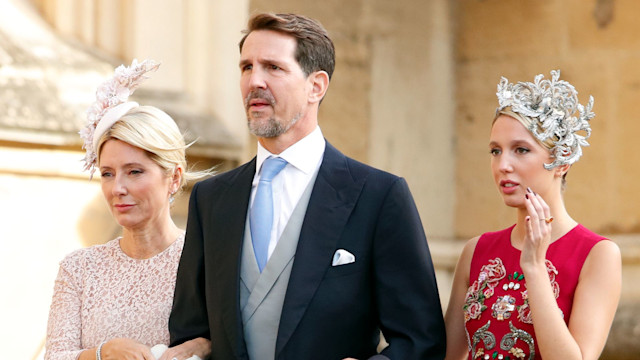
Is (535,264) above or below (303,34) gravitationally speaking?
below

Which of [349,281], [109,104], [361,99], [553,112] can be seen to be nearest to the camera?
[349,281]

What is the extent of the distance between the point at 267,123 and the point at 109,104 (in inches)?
28.0

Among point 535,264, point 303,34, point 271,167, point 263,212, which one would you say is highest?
point 303,34

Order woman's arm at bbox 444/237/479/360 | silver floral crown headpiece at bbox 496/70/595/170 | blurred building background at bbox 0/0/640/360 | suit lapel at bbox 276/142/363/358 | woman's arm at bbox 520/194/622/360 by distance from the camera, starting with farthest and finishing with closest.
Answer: blurred building background at bbox 0/0/640/360 < woman's arm at bbox 444/237/479/360 < silver floral crown headpiece at bbox 496/70/595/170 < suit lapel at bbox 276/142/363/358 < woman's arm at bbox 520/194/622/360

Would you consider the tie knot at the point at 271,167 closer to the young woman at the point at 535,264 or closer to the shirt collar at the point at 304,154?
the shirt collar at the point at 304,154

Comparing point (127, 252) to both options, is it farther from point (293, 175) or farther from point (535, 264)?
point (535, 264)

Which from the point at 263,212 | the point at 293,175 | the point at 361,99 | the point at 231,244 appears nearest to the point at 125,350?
the point at 231,244

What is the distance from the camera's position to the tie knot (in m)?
3.02

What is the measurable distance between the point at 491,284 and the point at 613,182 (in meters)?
3.23

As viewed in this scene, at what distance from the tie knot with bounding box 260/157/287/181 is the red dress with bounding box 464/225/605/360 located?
0.60 meters

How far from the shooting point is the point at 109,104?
3459 mm

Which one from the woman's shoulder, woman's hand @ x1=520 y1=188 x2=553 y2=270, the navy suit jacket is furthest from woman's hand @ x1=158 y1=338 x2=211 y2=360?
woman's hand @ x1=520 y1=188 x2=553 y2=270

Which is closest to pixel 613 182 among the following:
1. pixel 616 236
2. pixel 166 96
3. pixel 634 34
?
pixel 616 236

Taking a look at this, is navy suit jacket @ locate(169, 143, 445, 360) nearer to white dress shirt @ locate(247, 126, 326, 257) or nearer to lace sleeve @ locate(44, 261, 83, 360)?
white dress shirt @ locate(247, 126, 326, 257)
